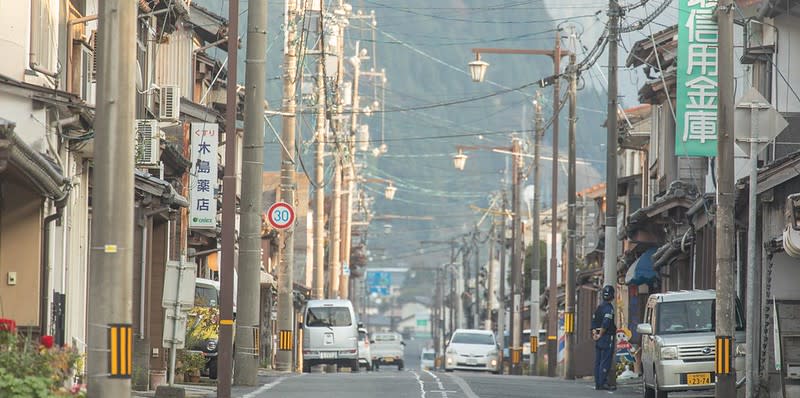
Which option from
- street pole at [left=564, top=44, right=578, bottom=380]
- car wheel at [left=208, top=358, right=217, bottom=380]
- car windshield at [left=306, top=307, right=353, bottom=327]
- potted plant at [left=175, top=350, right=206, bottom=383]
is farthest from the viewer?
car windshield at [left=306, top=307, right=353, bottom=327]

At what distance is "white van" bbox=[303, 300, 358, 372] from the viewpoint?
49.4 metres

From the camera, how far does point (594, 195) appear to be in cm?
6881

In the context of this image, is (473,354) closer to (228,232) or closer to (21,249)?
(228,232)

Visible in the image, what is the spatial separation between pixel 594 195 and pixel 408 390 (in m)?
43.0

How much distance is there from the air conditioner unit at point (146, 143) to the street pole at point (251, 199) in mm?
2535

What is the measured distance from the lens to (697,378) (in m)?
25.0

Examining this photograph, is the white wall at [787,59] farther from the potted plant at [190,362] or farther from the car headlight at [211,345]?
the car headlight at [211,345]

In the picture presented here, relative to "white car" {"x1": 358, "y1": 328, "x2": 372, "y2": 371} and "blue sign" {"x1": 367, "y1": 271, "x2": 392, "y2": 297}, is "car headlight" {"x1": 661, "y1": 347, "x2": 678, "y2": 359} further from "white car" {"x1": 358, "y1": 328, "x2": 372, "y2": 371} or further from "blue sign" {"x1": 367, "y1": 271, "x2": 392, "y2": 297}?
"blue sign" {"x1": 367, "y1": 271, "x2": 392, "y2": 297}

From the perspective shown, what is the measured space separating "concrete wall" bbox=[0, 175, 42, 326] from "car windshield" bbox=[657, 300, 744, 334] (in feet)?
36.3

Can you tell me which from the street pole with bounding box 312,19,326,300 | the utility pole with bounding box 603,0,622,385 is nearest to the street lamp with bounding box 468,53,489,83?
the street pole with bounding box 312,19,326,300

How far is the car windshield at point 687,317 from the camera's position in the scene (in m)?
26.1

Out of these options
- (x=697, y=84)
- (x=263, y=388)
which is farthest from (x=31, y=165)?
(x=697, y=84)

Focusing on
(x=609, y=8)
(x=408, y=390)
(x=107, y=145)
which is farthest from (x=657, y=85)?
(x=107, y=145)

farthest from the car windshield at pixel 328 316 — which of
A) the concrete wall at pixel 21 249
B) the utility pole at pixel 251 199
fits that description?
the concrete wall at pixel 21 249
